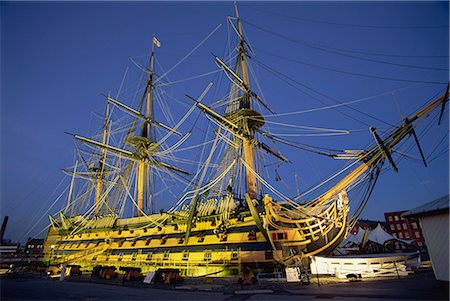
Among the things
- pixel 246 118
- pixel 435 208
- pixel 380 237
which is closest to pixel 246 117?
pixel 246 118

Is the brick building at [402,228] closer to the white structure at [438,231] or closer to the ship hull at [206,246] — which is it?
the ship hull at [206,246]

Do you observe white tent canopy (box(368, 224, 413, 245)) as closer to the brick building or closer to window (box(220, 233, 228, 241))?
window (box(220, 233, 228, 241))

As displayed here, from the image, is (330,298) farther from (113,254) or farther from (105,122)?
(105,122)

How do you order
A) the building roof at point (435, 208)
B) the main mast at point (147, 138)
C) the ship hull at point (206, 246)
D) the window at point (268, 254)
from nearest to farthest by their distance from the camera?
the building roof at point (435, 208) → the window at point (268, 254) → the ship hull at point (206, 246) → the main mast at point (147, 138)

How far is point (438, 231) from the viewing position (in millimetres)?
9023

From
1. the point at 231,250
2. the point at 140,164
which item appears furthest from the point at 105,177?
the point at 231,250

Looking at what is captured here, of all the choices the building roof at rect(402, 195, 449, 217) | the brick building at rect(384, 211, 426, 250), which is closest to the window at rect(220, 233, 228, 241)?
the building roof at rect(402, 195, 449, 217)

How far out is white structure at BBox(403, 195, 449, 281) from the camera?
8.77m

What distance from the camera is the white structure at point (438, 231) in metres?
8.77

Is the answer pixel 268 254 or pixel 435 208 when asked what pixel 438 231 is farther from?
pixel 268 254

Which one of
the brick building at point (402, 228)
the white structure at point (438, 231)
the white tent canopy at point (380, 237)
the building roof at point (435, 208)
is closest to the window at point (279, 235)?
the building roof at point (435, 208)

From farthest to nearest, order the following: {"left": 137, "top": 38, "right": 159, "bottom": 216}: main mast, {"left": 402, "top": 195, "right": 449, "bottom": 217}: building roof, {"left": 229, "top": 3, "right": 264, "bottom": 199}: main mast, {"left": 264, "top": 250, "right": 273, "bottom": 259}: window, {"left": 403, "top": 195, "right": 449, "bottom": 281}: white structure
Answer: {"left": 137, "top": 38, "right": 159, "bottom": 216}: main mast → {"left": 229, "top": 3, "right": 264, "bottom": 199}: main mast → {"left": 264, "top": 250, "right": 273, "bottom": 259}: window → {"left": 403, "top": 195, "right": 449, "bottom": 281}: white structure → {"left": 402, "top": 195, "right": 449, "bottom": 217}: building roof

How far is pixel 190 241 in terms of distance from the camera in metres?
20.6

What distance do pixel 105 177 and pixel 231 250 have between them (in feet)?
119
